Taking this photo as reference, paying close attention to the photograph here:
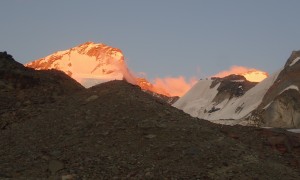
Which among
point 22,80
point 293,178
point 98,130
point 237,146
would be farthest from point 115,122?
point 22,80

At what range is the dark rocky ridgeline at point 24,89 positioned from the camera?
1756cm

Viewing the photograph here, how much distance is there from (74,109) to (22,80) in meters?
5.00

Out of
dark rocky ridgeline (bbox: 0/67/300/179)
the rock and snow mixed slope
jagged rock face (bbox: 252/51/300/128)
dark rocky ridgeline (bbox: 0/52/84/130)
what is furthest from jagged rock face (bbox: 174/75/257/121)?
dark rocky ridgeline (bbox: 0/67/300/179)

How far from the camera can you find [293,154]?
15.4 meters

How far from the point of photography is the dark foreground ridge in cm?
1244

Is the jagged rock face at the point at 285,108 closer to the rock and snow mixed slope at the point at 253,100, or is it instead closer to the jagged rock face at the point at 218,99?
the rock and snow mixed slope at the point at 253,100

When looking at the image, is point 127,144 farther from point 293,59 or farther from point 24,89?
point 293,59

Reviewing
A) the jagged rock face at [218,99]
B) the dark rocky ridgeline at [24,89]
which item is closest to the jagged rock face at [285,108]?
the jagged rock face at [218,99]

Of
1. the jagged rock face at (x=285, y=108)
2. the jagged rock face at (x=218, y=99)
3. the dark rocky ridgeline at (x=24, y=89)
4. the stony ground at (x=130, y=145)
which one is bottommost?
the stony ground at (x=130, y=145)

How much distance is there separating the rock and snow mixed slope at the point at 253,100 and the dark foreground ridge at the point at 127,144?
49.9 metres

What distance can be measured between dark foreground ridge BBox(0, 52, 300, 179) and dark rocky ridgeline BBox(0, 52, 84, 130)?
0.13 m

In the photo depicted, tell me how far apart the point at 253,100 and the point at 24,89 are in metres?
70.5

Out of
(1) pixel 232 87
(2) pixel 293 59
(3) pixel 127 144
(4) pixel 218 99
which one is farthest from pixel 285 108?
(3) pixel 127 144

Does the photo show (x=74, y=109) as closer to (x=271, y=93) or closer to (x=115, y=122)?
(x=115, y=122)
